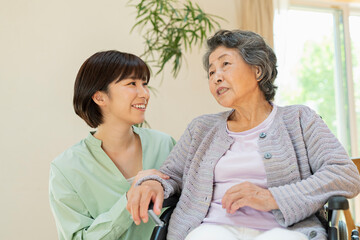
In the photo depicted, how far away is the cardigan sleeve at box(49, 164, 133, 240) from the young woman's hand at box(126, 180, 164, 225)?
0.15m

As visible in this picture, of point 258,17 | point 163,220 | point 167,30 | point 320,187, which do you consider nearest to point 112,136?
point 163,220

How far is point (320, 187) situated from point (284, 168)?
6.7 inches

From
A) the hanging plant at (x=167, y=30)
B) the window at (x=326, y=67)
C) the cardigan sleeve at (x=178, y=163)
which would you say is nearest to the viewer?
the cardigan sleeve at (x=178, y=163)

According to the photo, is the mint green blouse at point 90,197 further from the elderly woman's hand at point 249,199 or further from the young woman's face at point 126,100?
the elderly woman's hand at point 249,199

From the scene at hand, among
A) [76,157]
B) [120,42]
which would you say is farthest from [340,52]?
[76,157]

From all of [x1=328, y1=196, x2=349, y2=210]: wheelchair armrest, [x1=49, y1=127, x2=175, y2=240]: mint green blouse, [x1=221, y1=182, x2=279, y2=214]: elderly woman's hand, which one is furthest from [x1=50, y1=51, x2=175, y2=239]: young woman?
[x1=328, y1=196, x2=349, y2=210]: wheelchair armrest

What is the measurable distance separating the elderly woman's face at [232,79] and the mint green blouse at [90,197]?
61 centimetres

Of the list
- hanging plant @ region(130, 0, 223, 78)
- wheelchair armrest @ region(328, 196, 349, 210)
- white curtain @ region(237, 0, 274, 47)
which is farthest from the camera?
white curtain @ region(237, 0, 274, 47)

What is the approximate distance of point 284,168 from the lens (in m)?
1.54

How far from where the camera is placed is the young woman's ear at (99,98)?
1988mm

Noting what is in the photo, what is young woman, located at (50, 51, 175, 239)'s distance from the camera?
1781 millimetres

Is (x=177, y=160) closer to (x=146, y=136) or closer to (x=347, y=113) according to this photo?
(x=146, y=136)

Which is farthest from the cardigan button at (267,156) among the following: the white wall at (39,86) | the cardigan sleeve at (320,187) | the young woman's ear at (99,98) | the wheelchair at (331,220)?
the white wall at (39,86)

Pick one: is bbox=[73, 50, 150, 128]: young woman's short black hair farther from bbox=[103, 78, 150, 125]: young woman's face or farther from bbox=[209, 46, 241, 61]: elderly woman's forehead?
bbox=[209, 46, 241, 61]: elderly woman's forehead
